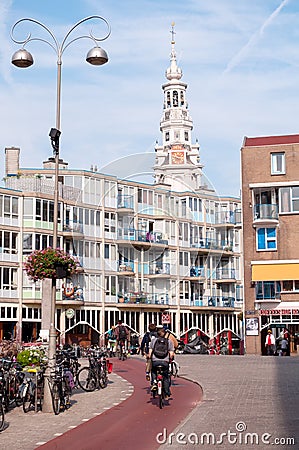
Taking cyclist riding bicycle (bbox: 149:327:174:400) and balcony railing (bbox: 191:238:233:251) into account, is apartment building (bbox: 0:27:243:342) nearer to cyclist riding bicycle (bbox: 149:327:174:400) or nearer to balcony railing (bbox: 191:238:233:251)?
balcony railing (bbox: 191:238:233:251)

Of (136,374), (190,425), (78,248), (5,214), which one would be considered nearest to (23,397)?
(190,425)

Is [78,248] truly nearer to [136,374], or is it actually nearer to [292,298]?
[292,298]

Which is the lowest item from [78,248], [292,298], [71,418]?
[71,418]

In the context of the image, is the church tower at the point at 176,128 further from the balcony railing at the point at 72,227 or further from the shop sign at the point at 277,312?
the shop sign at the point at 277,312

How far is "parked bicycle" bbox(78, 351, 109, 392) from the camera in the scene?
21453 mm

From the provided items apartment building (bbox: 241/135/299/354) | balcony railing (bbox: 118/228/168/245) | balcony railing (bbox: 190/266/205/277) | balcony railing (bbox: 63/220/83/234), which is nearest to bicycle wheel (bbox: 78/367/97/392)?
apartment building (bbox: 241/135/299/354)

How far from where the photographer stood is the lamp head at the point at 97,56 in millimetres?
19469

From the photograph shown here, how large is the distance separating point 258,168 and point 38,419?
32920 mm

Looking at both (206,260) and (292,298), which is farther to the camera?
(206,260)

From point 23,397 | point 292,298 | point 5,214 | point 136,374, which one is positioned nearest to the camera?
point 23,397

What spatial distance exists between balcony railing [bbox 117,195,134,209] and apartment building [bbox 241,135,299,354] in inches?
1014

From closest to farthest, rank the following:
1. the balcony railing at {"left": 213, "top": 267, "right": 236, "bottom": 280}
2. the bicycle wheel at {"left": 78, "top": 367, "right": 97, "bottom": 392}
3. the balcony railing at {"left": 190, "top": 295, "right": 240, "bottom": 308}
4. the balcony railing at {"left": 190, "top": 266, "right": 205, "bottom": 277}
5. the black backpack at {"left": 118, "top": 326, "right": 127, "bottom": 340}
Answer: the bicycle wheel at {"left": 78, "top": 367, "right": 97, "bottom": 392}
the black backpack at {"left": 118, "top": 326, "right": 127, "bottom": 340}
the balcony railing at {"left": 190, "top": 295, "right": 240, "bottom": 308}
the balcony railing at {"left": 190, "top": 266, "right": 205, "bottom": 277}
the balcony railing at {"left": 213, "top": 267, "right": 236, "bottom": 280}

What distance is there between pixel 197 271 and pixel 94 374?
183 feet

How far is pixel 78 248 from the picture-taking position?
67.3m
